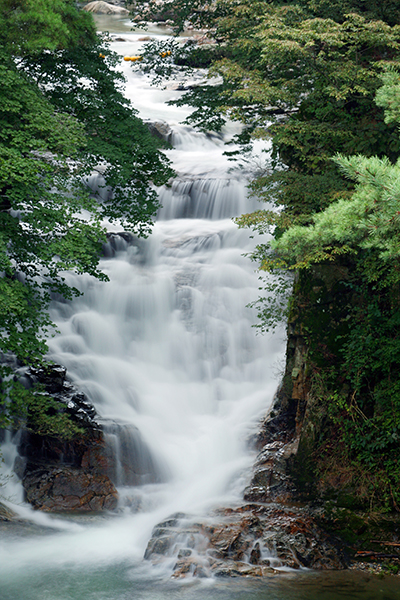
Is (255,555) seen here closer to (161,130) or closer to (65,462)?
(65,462)

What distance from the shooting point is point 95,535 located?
8.01 metres

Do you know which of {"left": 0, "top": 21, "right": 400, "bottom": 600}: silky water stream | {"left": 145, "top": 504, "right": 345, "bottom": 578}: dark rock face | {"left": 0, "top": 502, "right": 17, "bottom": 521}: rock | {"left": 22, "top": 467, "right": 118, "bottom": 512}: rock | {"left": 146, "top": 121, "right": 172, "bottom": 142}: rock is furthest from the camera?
{"left": 146, "top": 121, "right": 172, "bottom": 142}: rock

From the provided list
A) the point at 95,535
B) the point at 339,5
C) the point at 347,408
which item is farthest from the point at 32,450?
the point at 339,5

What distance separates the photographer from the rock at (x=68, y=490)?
8844 mm

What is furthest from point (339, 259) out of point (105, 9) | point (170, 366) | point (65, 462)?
point (105, 9)

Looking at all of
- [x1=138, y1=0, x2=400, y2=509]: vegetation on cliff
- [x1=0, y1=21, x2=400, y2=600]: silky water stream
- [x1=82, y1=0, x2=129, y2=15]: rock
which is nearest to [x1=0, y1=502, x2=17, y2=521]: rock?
[x1=0, y1=21, x2=400, y2=600]: silky water stream

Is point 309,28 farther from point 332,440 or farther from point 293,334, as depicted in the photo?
point 332,440

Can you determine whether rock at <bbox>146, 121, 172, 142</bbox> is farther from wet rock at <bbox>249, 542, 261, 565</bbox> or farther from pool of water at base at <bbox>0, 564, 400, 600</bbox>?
pool of water at base at <bbox>0, 564, 400, 600</bbox>

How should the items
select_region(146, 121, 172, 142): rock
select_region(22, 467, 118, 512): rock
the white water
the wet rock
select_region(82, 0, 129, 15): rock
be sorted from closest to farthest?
the wet rock < the white water < select_region(22, 467, 118, 512): rock < select_region(146, 121, 172, 142): rock < select_region(82, 0, 129, 15): rock

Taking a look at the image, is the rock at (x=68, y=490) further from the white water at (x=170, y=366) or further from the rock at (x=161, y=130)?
the rock at (x=161, y=130)

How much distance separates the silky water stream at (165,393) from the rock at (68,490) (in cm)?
23

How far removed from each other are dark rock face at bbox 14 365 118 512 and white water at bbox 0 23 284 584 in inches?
16.0

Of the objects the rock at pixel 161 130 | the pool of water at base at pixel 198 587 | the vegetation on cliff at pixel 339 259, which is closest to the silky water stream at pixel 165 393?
the pool of water at base at pixel 198 587

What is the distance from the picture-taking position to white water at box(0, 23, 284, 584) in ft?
27.9
